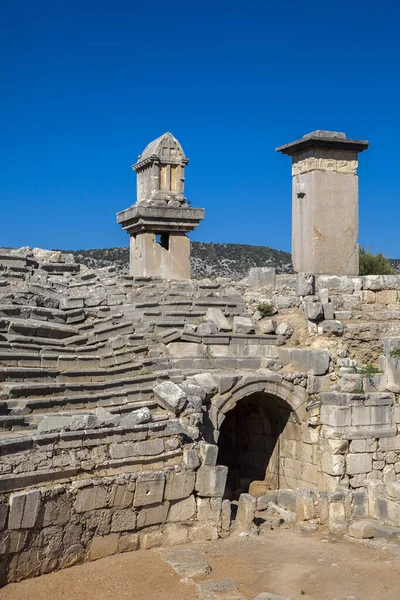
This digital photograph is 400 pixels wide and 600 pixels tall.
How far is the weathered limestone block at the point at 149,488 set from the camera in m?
9.38

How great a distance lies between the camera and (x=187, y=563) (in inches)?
353

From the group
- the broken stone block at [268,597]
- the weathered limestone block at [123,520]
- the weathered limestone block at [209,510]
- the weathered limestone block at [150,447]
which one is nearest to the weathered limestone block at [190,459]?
the weathered limestone block at [150,447]

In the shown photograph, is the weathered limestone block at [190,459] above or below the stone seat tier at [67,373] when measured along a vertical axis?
below

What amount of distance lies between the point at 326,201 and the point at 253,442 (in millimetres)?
4707

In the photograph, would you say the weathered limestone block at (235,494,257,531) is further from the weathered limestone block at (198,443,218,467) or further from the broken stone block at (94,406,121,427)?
the broken stone block at (94,406,121,427)

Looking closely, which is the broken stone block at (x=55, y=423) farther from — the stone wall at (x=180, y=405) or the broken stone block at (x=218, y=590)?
the broken stone block at (x=218, y=590)

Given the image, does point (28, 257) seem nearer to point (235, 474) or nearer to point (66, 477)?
point (235, 474)

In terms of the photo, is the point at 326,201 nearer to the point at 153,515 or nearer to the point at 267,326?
the point at 267,326

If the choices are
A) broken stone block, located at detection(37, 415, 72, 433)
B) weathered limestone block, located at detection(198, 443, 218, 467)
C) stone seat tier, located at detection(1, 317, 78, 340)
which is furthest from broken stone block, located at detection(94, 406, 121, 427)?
stone seat tier, located at detection(1, 317, 78, 340)

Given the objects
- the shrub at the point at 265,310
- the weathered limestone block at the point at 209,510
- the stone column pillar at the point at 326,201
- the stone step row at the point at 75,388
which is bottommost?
the weathered limestone block at the point at 209,510

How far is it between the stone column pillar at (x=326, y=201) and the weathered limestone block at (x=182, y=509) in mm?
5869

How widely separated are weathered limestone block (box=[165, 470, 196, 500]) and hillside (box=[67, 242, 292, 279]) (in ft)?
83.1

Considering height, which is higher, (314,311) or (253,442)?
(314,311)

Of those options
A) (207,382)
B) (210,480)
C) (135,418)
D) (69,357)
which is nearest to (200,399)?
(207,382)
